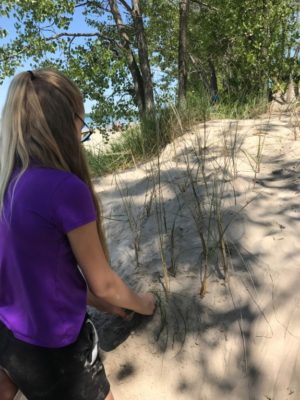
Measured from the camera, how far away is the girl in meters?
1.28

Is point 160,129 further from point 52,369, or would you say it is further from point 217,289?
point 52,369

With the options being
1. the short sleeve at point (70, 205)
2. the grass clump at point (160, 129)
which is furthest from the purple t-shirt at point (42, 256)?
the grass clump at point (160, 129)

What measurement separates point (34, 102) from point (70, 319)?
2.22 ft

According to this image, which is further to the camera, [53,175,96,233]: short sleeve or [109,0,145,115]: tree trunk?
[109,0,145,115]: tree trunk

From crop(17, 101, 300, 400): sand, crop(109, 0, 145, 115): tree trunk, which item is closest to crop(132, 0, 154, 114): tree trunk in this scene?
crop(109, 0, 145, 115): tree trunk

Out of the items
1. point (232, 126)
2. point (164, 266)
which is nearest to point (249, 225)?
point (164, 266)

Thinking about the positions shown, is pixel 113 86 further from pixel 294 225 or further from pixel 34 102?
pixel 34 102

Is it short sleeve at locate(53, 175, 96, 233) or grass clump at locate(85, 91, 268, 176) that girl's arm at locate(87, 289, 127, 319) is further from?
grass clump at locate(85, 91, 268, 176)

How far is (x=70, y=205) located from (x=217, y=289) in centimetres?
119

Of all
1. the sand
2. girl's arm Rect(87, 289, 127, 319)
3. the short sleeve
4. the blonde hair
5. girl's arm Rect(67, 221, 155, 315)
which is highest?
the blonde hair

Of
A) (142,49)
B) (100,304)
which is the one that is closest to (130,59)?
(142,49)

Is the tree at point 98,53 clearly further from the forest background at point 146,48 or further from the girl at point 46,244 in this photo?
the girl at point 46,244

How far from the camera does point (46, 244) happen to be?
1.29m

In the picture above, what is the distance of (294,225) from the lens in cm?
248
